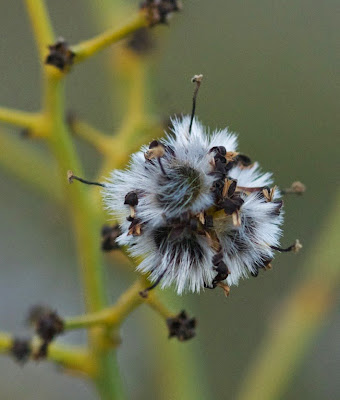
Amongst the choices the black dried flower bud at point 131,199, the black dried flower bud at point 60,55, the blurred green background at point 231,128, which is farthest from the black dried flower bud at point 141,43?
the blurred green background at point 231,128

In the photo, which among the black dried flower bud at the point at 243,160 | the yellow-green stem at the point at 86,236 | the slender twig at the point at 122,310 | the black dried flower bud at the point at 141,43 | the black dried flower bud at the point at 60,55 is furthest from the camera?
the black dried flower bud at the point at 141,43

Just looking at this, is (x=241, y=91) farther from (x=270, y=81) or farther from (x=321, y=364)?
(x=321, y=364)

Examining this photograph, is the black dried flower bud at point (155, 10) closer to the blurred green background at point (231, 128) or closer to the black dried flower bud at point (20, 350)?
the black dried flower bud at point (20, 350)

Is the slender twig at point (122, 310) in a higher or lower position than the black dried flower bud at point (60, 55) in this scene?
lower

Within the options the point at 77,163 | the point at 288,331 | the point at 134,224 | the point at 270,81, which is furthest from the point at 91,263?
the point at 270,81

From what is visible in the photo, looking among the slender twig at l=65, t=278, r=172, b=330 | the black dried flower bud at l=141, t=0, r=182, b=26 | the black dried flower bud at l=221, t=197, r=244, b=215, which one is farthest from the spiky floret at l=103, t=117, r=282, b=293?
the black dried flower bud at l=141, t=0, r=182, b=26

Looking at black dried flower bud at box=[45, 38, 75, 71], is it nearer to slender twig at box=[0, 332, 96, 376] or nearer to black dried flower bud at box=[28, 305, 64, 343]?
black dried flower bud at box=[28, 305, 64, 343]
